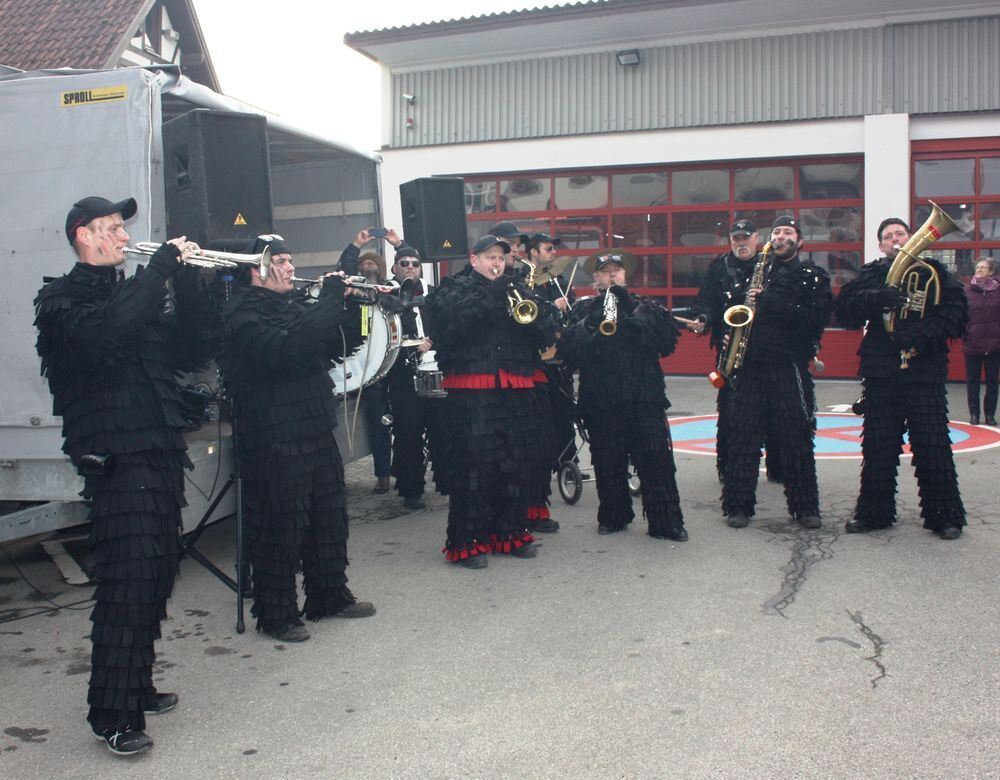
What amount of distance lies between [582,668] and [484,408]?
221cm

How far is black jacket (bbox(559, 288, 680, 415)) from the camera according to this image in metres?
6.95

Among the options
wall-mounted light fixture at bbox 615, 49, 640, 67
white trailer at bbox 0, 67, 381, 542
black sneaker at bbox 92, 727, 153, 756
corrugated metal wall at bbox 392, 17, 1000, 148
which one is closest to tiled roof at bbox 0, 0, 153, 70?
corrugated metal wall at bbox 392, 17, 1000, 148

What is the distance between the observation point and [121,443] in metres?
4.11

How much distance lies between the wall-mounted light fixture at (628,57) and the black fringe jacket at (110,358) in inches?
519

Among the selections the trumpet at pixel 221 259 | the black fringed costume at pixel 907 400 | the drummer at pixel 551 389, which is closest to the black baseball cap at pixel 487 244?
the drummer at pixel 551 389

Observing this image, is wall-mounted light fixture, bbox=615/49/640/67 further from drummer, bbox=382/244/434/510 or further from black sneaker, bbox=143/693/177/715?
black sneaker, bbox=143/693/177/715

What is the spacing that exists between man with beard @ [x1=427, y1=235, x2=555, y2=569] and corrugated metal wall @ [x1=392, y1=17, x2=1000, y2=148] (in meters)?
10.2

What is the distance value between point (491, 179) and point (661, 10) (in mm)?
3693

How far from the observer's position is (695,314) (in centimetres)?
797

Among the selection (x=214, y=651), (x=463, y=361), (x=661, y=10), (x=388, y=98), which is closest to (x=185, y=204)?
(x=463, y=361)

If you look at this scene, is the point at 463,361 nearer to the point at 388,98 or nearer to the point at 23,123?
the point at 23,123

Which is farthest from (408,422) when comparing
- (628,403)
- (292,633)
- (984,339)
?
(984,339)

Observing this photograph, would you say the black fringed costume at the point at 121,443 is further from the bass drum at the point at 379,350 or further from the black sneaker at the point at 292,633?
the bass drum at the point at 379,350

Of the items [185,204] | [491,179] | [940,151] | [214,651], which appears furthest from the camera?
[491,179]
